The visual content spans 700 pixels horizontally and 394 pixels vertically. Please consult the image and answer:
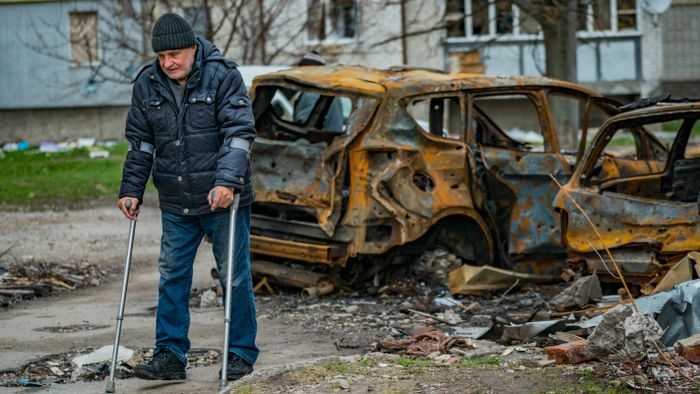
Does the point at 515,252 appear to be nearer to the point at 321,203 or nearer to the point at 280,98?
the point at 321,203

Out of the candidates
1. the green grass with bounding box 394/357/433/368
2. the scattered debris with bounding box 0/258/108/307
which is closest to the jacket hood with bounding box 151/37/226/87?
the green grass with bounding box 394/357/433/368

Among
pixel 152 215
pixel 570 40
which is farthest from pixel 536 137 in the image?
pixel 152 215

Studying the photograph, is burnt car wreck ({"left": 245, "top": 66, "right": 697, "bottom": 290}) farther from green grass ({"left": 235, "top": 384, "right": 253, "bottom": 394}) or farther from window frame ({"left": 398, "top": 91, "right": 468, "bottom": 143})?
green grass ({"left": 235, "top": 384, "right": 253, "bottom": 394})

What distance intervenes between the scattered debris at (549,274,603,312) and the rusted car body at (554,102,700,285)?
0.74ft

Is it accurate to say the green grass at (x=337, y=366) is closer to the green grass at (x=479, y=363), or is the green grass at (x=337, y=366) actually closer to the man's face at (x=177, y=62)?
the green grass at (x=479, y=363)

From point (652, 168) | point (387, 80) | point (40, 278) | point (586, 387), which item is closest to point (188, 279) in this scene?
point (586, 387)

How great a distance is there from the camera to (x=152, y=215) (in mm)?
18719

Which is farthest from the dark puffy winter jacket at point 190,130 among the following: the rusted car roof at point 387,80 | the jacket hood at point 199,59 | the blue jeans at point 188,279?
the rusted car roof at point 387,80

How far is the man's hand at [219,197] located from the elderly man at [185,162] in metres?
0.10

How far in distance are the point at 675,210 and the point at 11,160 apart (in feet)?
71.2

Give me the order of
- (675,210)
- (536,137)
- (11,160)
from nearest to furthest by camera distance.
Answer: (675,210)
(11,160)
(536,137)

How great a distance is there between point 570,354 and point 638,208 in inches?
115

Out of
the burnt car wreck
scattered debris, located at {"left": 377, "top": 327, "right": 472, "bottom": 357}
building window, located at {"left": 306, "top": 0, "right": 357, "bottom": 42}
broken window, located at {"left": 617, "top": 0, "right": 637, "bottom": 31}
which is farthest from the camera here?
broken window, located at {"left": 617, "top": 0, "right": 637, "bottom": 31}

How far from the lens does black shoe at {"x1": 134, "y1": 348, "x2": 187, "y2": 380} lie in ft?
22.9
